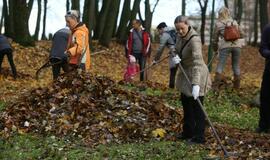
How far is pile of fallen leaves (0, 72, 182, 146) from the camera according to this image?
8.24 m

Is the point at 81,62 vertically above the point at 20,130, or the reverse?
the point at 81,62

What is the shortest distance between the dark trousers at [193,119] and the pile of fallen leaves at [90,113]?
1.35 ft

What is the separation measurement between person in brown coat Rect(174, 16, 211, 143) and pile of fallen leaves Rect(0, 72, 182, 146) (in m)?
0.58

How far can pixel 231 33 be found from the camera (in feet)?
40.8

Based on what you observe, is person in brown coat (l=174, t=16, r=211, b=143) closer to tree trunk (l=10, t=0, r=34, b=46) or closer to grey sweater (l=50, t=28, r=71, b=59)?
grey sweater (l=50, t=28, r=71, b=59)

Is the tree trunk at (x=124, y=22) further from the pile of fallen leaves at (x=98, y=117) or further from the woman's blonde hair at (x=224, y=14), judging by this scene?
the pile of fallen leaves at (x=98, y=117)

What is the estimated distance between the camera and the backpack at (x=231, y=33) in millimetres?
12344

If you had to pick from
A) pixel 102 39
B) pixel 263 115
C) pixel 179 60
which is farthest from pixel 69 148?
pixel 102 39

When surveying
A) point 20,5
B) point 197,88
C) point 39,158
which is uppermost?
point 20,5

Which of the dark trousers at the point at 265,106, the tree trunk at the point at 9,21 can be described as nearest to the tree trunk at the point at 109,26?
the tree trunk at the point at 9,21

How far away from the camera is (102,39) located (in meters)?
25.5

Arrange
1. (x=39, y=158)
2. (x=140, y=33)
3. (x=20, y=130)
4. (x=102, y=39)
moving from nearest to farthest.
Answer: (x=39, y=158) → (x=20, y=130) → (x=140, y=33) → (x=102, y=39)

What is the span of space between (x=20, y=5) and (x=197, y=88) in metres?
14.3

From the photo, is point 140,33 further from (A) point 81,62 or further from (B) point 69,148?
(B) point 69,148
